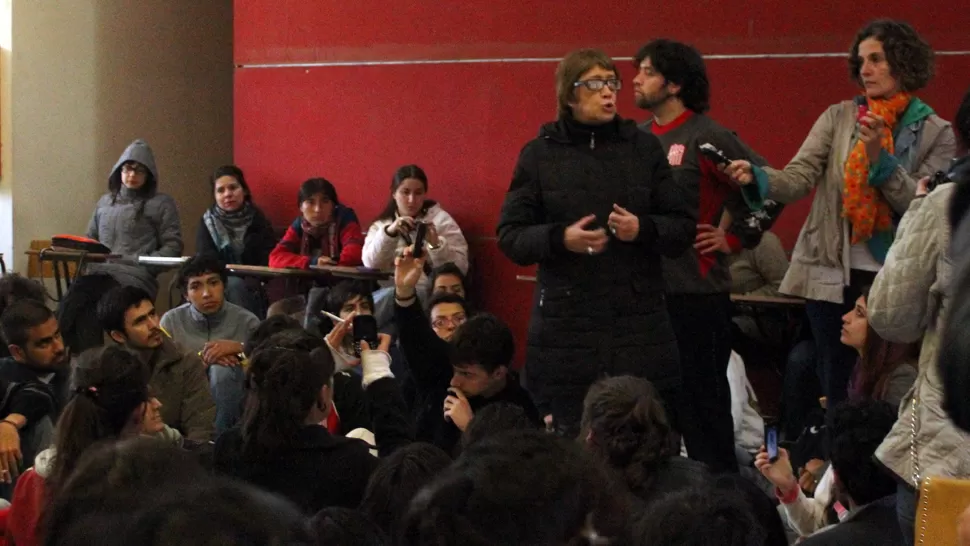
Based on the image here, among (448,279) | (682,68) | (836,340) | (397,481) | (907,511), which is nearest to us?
(397,481)

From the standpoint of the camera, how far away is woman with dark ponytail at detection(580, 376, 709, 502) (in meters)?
3.09

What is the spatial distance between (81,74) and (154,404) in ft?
20.4

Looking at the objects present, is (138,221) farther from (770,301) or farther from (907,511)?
(907,511)

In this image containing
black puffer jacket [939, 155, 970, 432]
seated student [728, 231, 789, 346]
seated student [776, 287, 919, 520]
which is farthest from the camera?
seated student [728, 231, 789, 346]

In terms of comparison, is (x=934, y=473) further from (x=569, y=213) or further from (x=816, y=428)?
(x=816, y=428)

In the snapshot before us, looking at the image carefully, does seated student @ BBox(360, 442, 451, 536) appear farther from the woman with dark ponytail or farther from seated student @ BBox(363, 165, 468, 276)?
seated student @ BBox(363, 165, 468, 276)

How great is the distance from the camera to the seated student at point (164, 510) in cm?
127

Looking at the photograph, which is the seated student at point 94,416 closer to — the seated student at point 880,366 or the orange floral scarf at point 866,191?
the seated student at point 880,366

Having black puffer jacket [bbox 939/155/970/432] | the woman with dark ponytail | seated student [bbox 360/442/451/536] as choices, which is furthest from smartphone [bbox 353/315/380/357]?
black puffer jacket [bbox 939/155/970/432]

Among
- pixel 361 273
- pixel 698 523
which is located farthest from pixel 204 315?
pixel 698 523

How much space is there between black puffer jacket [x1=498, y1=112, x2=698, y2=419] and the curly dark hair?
1.01 m

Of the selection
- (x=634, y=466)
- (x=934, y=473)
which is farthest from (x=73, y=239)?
(x=934, y=473)

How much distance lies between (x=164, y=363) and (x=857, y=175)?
2531 millimetres

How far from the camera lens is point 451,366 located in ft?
14.4
